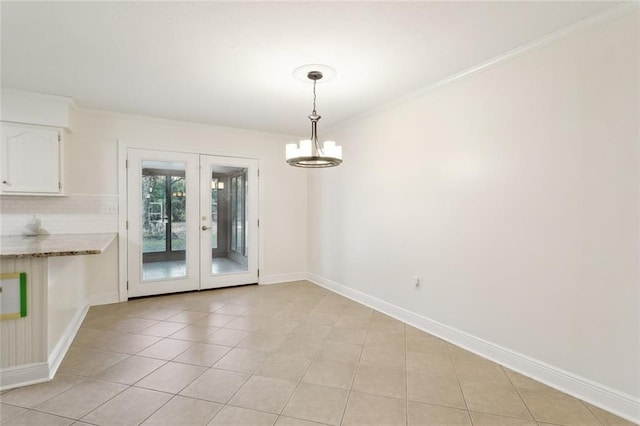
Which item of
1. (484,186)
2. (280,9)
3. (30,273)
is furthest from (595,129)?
(30,273)

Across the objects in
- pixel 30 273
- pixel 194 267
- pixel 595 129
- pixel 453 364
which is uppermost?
pixel 595 129

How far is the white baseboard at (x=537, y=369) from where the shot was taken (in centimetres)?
190

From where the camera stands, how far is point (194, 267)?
180 inches

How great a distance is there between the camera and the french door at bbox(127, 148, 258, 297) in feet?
13.9

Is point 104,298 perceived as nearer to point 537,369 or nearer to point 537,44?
point 537,369

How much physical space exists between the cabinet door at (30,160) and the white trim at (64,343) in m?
1.45

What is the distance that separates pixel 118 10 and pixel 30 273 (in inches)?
74.7

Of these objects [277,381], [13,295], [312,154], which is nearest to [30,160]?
[13,295]

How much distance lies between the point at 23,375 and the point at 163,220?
244cm

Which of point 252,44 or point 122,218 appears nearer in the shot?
point 252,44

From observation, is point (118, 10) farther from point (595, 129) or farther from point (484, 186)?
point (595, 129)

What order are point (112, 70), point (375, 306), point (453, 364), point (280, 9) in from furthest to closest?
point (375, 306) < point (112, 70) < point (453, 364) < point (280, 9)

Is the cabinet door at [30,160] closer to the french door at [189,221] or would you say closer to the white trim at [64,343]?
the french door at [189,221]

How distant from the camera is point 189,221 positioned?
14.8ft
